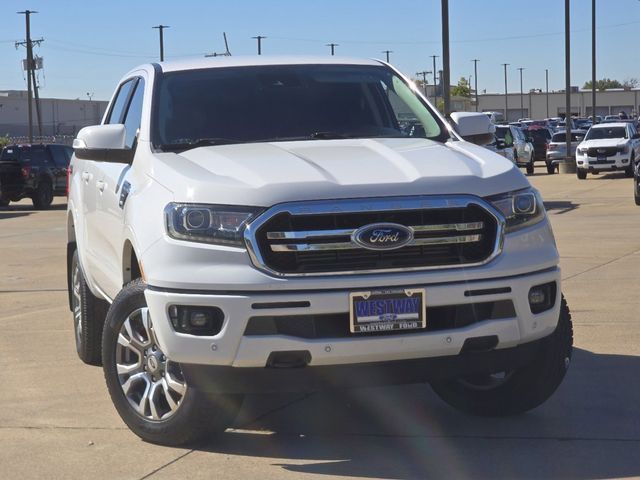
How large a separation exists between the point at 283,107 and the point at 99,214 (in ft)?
4.16

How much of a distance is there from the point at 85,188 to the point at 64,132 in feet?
325

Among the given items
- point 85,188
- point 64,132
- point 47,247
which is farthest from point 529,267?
point 64,132

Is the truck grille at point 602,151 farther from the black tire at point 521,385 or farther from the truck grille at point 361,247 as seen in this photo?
the truck grille at point 361,247

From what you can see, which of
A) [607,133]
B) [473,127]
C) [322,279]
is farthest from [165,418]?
[607,133]

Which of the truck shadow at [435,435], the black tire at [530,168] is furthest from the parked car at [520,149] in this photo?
the truck shadow at [435,435]

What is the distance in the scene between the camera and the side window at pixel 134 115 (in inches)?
277

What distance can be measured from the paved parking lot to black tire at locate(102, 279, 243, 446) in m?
0.10

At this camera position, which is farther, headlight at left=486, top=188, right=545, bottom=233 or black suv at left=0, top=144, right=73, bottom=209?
black suv at left=0, top=144, right=73, bottom=209

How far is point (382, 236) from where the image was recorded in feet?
17.8

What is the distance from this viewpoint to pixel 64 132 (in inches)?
4107

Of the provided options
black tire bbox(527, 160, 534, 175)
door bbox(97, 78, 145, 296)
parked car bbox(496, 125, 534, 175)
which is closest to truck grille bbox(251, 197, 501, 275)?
door bbox(97, 78, 145, 296)

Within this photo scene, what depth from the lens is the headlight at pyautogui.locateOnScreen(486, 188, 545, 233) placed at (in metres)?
5.68

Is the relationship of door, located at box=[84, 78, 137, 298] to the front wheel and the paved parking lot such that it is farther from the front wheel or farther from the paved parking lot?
the front wheel

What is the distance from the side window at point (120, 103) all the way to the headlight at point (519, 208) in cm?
283
